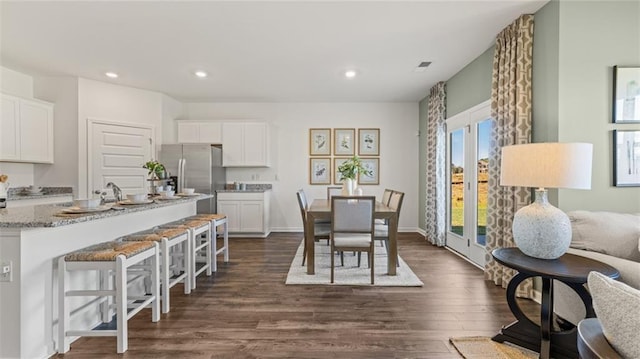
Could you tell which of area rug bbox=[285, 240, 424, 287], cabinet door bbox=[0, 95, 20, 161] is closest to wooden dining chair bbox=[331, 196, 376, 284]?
area rug bbox=[285, 240, 424, 287]

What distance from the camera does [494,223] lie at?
3.08 metres

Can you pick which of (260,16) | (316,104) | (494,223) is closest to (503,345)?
(494,223)

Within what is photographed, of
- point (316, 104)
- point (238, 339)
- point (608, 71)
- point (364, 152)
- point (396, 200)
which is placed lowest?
point (238, 339)

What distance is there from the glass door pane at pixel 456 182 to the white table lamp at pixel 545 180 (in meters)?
2.44

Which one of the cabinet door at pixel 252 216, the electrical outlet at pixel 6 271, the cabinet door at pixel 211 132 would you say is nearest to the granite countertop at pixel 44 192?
the cabinet door at pixel 211 132

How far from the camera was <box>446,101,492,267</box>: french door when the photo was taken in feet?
12.2

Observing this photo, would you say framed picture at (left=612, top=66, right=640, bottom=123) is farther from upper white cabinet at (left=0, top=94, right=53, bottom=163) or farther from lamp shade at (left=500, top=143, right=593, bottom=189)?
upper white cabinet at (left=0, top=94, right=53, bottom=163)

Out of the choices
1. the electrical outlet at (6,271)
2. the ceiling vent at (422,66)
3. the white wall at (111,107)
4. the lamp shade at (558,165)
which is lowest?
the electrical outlet at (6,271)

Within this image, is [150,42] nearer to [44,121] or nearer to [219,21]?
[219,21]

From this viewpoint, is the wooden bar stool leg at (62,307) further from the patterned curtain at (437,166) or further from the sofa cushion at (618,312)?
the patterned curtain at (437,166)

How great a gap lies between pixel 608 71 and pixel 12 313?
4.61 meters

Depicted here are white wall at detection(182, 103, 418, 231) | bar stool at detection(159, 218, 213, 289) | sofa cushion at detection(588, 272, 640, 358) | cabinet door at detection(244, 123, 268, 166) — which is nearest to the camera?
sofa cushion at detection(588, 272, 640, 358)

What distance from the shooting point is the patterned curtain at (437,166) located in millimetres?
4750

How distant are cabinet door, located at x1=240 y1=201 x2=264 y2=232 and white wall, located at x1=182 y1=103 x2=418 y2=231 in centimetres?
57
